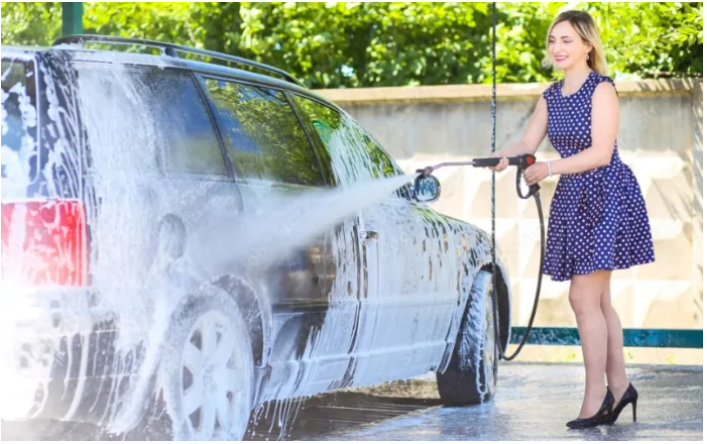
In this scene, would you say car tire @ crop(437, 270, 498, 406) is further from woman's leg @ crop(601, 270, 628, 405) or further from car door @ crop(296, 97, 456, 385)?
woman's leg @ crop(601, 270, 628, 405)

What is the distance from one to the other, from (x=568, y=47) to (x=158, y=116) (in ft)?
6.44

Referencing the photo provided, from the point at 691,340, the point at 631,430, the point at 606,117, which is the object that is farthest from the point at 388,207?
the point at 691,340

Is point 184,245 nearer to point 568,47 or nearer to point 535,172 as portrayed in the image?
point 535,172

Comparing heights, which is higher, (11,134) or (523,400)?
(11,134)

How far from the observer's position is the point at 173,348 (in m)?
4.37

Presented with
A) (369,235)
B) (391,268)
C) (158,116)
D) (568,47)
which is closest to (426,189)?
(391,268)

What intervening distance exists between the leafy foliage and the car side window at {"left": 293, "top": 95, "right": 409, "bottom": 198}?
5.99 feet

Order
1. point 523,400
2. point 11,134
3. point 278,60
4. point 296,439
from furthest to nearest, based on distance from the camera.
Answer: point 278,60, point 523,400, point 296,439, point 11,134

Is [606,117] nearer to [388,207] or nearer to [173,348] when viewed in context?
[388,207]

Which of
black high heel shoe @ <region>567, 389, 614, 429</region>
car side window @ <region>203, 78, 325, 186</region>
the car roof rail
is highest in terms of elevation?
the car roof rail

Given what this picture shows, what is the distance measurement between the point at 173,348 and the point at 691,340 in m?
4.19

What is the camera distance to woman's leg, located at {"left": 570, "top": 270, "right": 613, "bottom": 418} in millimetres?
5645

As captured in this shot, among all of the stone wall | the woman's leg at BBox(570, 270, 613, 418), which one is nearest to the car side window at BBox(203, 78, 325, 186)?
the woman's leg at BBox(570, 270, 613, 418)

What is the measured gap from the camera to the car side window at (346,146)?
559cm
